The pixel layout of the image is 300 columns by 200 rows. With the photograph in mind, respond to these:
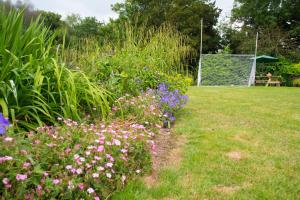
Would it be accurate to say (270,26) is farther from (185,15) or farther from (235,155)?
(235,155)

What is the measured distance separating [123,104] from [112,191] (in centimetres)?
163

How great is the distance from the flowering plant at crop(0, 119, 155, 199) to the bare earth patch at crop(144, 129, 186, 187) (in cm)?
11

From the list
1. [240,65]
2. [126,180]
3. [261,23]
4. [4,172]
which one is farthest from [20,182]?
[261,23]

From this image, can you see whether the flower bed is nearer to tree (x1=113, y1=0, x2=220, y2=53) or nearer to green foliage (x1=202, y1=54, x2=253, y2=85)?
green foliage (x1=202, y1=54, x2=253, y2=85)

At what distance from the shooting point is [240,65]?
14.7 meters

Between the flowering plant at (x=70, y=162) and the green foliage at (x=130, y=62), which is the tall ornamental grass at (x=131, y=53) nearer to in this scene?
the green foliage at (x=130, y=62)

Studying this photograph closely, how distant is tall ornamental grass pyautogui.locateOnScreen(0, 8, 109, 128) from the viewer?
2283 mm

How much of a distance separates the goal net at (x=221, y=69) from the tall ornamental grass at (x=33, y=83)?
39.7 feet

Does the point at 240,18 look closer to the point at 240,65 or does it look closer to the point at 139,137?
A: the point at 240,65

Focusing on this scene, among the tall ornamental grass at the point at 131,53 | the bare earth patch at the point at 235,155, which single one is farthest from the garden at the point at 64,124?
the bare earth patch at the point at 235,155

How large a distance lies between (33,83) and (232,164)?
1.81 m

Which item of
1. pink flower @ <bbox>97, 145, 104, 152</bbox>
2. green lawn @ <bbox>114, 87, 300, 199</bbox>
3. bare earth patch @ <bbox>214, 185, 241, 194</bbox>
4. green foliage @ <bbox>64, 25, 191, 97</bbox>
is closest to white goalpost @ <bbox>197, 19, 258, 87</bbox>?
green foliage @ <bbox>64, 25, 191, 97</bbox>

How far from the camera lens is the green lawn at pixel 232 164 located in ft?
6.31

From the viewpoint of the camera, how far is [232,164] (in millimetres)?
2465
